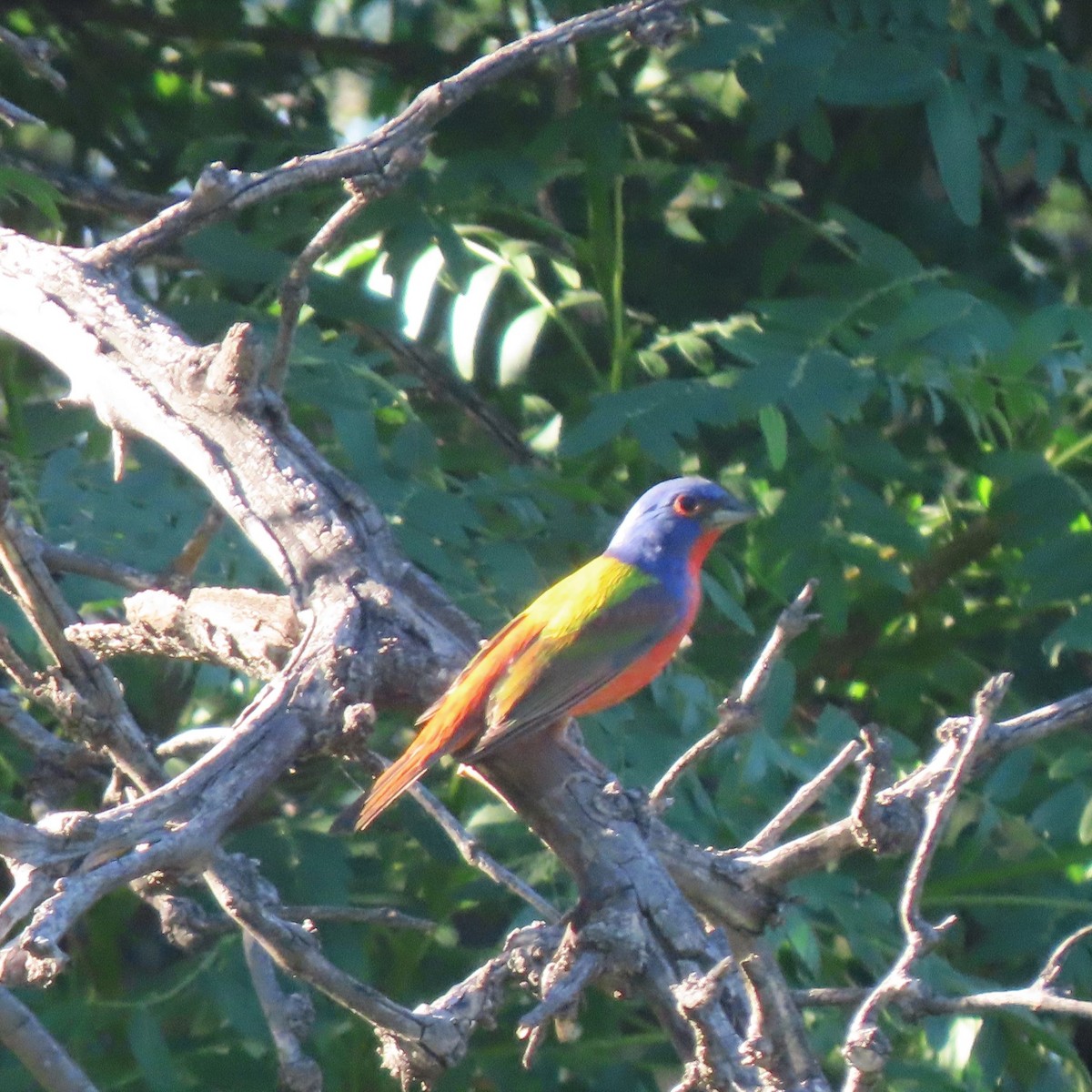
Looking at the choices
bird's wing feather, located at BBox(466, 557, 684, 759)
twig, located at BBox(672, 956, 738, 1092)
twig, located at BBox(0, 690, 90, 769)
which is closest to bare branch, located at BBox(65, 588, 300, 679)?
twig, located at BBox(0, 690, 90, 769)

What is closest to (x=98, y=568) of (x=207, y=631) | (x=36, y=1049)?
(x=207, y=631)

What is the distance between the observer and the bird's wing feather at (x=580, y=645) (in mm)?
2947

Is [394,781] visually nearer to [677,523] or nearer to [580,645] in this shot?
[580,645]

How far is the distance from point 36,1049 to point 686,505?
2.06 meters

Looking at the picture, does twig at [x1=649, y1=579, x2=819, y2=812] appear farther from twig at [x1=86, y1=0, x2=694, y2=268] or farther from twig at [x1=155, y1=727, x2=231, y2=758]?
twig at [x1=86, y1=0, x2=694, y2=268]

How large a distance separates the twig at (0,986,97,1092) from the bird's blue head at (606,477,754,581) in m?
1.80

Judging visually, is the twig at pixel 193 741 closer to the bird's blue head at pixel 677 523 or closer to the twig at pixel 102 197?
the bird's blue head at pixel 677 523

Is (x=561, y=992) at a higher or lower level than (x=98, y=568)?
lower

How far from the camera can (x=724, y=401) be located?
12.7ft

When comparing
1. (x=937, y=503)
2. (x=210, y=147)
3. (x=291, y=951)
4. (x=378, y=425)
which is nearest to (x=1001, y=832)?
(x=937, y=503)

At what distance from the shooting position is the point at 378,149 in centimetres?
298

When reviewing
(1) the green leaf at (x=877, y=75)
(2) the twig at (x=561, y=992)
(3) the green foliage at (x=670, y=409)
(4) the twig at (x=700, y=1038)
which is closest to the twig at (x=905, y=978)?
(4) the twig at (x=700, y=1038)

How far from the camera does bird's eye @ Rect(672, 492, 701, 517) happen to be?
4.02m

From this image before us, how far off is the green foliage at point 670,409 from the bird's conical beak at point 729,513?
0.29 feet
